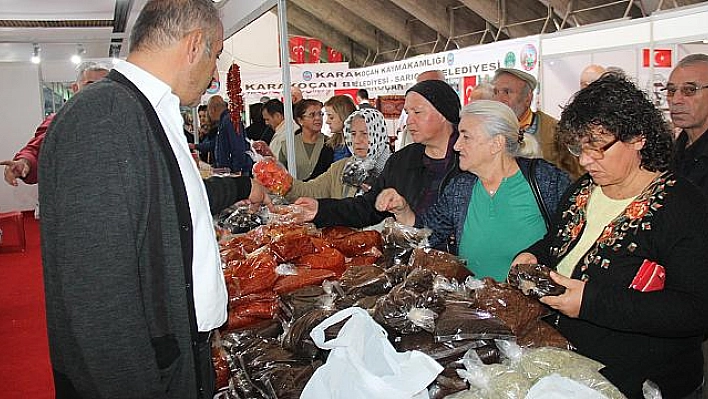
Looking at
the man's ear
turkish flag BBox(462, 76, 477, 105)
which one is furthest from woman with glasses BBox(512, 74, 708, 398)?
turkish flag BBox(462, 76, 477, 105)

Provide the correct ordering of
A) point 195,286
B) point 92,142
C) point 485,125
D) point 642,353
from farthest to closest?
point 485,125
point 642,353
point 195,286
point 92,142

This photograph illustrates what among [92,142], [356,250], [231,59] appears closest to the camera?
[92,142]

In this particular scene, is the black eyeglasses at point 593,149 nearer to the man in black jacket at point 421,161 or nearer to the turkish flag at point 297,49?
the man in black jacket at point 421,161

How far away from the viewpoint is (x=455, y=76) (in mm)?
8102

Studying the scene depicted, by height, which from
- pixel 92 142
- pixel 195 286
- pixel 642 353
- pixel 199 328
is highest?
pixel 92 142

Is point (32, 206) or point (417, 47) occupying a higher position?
point (417, 47)

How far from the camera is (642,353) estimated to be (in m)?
1.52

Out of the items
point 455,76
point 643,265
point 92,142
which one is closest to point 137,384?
point 92,142

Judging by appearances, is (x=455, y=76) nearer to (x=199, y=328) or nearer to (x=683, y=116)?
(x=683, y=116)

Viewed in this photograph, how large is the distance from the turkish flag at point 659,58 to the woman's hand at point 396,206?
11.8ft

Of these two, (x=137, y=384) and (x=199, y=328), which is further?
(x=199, y=328)

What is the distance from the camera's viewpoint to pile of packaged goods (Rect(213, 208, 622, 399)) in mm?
1343

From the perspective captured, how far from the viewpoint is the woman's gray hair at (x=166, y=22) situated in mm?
1345

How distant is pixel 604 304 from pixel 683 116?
199 centimetres
